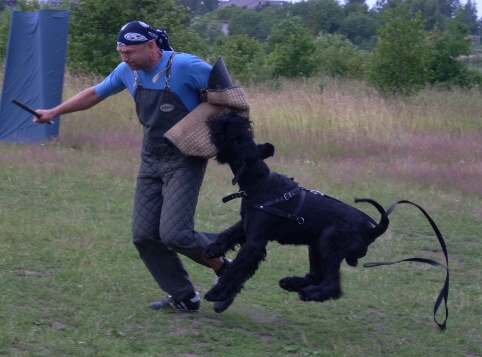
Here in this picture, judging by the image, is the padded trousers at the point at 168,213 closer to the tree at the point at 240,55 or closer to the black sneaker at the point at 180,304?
the black sneaker at the point at 180,304

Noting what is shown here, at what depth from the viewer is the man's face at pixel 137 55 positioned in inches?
184

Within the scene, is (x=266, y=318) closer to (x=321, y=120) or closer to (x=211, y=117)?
(x=211, y=117)

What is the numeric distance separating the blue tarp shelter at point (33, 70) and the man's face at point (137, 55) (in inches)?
286

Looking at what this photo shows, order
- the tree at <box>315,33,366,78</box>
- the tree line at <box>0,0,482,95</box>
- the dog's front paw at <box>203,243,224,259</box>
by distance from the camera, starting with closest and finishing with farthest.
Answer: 1. the dog's front paw at <box>203,243,224,259</box>
2. the tree line at <box>0,0,482,95</box>
3. the tree at <box>315,33,366,78</box>

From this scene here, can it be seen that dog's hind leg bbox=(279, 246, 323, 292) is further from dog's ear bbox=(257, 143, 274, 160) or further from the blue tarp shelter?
the blue tarp shelter

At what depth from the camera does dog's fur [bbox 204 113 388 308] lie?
457 centimetres

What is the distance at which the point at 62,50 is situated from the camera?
11781 mm

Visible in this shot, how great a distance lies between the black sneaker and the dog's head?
1063 mm

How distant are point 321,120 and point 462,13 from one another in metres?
9.88

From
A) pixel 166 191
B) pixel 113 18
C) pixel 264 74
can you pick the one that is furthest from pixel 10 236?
pixel 264 74

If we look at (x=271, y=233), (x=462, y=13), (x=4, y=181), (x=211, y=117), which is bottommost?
(x=4, y=181)

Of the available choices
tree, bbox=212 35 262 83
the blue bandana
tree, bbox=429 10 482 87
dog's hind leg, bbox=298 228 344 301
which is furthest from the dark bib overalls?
tree, bbox=429 10 482 87

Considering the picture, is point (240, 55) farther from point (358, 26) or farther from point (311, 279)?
point (358, 26)

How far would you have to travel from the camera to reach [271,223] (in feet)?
15.1
